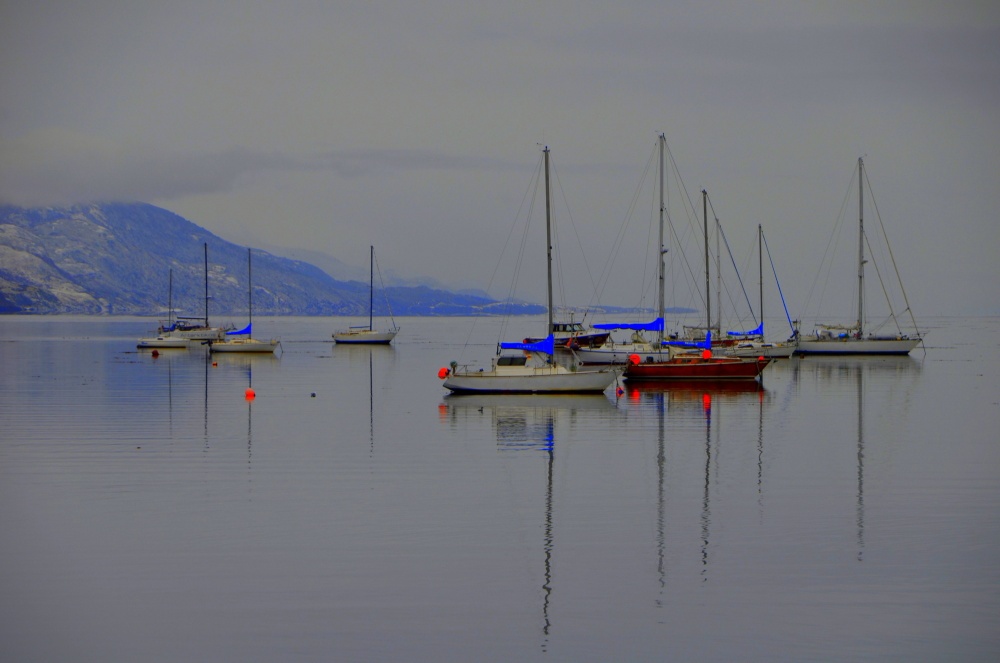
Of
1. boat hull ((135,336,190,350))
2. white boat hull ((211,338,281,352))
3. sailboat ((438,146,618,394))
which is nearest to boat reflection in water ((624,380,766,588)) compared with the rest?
sailboat ((438,146,618,394))

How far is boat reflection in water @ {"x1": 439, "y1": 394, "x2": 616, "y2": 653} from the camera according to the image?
109ft

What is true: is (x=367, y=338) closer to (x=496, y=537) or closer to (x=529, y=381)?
(x=529, y=381)

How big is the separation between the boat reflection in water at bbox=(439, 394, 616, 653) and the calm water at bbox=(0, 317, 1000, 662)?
0.24 metres

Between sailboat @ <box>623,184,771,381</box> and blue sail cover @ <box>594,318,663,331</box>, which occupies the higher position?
blue sail cover @ <box>594,318,663,331</box>

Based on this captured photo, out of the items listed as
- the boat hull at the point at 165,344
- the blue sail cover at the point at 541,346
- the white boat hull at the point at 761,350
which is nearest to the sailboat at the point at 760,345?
the white boat hull at the point at 761,350

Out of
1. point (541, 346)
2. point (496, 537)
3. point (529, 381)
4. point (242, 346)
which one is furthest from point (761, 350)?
point (496, 537)

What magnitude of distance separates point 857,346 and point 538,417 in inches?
2604

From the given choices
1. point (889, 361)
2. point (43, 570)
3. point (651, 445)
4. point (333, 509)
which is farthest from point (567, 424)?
point (889, 361)

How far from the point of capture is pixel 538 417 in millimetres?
45000

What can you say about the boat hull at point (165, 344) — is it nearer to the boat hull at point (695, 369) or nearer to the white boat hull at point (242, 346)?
the white boat hull at point (242, 346)

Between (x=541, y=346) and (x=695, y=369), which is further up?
(x=541, y=346)

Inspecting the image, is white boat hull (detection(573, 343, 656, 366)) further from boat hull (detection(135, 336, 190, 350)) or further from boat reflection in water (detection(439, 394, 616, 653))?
boat hull (detection(135, 336, 190, 350))

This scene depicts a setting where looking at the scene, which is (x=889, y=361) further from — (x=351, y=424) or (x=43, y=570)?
(x=43, y=570)

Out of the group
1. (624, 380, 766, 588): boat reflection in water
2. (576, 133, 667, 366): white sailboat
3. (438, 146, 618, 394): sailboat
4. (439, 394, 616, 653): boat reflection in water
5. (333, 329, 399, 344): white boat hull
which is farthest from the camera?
(333, 329, 399, 344): white boat hull
